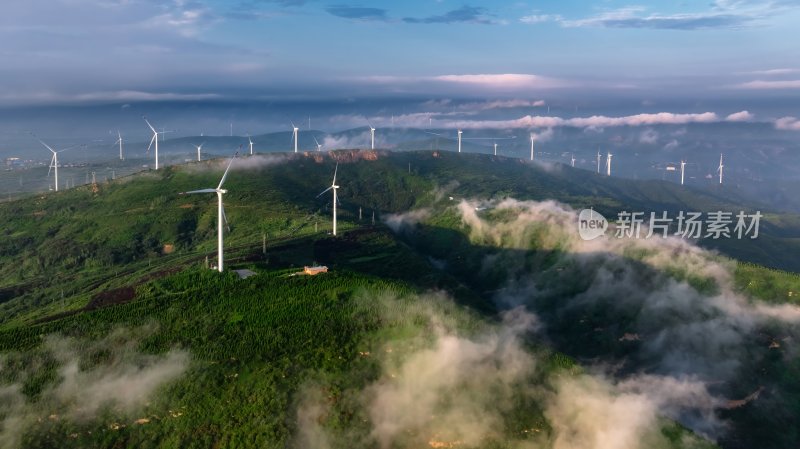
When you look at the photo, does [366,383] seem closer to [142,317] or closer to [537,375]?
[537,375]

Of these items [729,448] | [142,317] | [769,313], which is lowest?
[729,448]

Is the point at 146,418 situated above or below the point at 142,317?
below

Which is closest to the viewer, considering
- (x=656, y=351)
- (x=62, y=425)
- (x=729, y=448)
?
(x=62, y=425)

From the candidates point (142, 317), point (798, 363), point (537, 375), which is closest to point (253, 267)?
point (142, 317)

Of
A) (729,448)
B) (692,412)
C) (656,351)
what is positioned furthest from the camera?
(656,351)

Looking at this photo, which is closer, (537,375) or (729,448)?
(537,375)

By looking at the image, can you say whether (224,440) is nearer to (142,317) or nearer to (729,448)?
(142,317)

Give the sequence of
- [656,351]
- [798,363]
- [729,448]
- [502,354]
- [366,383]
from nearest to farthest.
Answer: [366,383] → [502,354] → [729,448] → [798,363] → [656,351]

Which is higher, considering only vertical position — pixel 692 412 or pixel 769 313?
pixel 769 313

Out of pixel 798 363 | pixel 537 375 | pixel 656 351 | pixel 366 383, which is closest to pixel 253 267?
pixel 366 383
